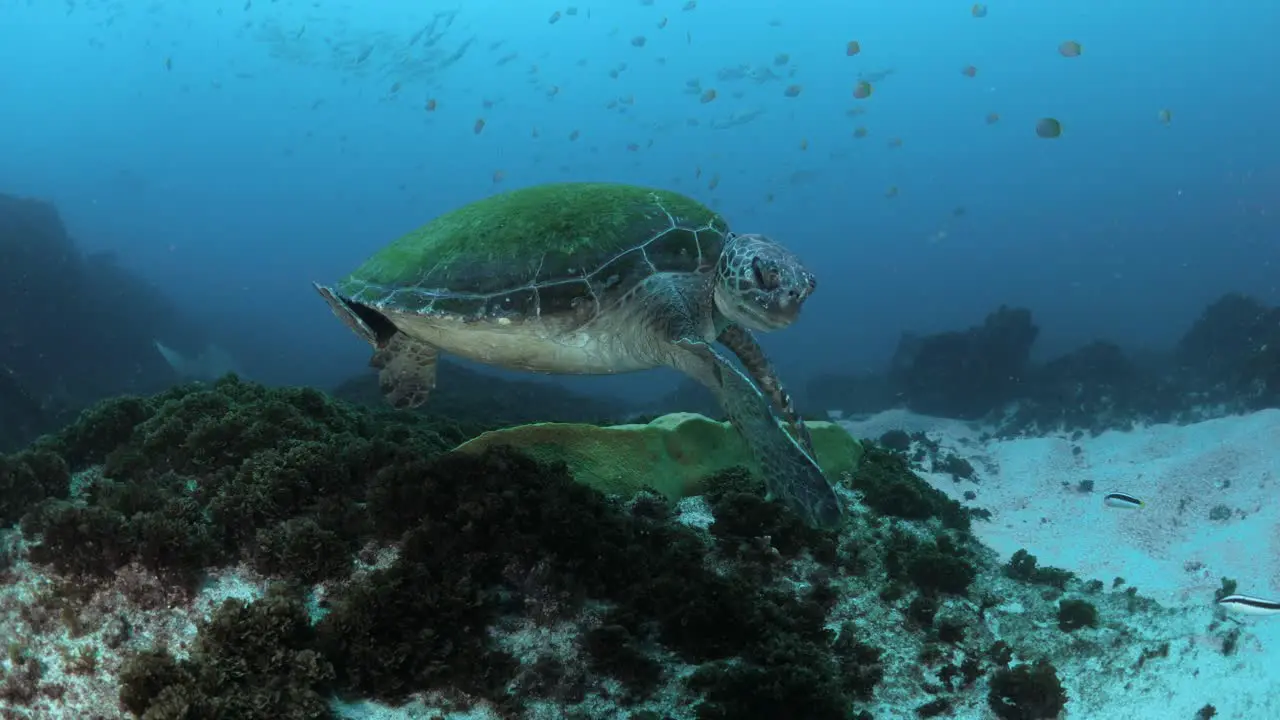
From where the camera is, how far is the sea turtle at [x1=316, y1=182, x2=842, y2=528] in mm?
4770

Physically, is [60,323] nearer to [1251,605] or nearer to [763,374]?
[763,374]

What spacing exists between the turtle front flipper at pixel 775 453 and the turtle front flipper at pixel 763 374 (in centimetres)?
90

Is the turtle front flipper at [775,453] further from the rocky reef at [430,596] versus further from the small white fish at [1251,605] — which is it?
the small white fish at [1251,605]

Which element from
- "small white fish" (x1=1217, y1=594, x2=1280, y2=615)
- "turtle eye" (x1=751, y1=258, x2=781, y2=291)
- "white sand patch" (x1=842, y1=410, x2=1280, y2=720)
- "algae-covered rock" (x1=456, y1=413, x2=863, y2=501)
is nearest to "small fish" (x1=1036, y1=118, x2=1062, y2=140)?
"white sand patch" (x1=842, y1=410, x2=1280, y2=720)

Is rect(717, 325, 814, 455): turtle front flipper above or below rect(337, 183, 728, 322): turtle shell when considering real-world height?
below

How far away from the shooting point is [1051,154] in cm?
11025

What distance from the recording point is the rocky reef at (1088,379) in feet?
58.6

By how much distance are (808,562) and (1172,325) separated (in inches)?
1819

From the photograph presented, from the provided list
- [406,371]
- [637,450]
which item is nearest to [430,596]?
[637,450]

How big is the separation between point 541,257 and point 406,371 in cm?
208

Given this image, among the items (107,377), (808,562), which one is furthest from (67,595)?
(107,377)

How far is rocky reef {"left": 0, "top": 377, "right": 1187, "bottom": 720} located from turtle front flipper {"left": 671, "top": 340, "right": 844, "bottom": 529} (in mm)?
360

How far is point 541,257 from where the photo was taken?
4949 millimetres

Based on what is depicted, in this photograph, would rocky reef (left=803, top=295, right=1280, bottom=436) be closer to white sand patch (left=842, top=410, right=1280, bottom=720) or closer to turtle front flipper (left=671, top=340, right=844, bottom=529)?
white sand patch (left=842, top=410, right=1280, bottom=720)
